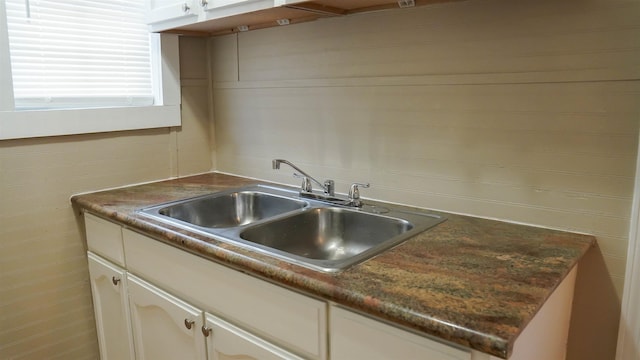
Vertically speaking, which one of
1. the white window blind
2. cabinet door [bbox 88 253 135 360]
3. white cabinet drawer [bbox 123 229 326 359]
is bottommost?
cabinet door [bbox 88 253 135 360]

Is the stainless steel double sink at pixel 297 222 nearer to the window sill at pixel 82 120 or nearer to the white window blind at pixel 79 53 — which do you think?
the window sill at pixel 82 120

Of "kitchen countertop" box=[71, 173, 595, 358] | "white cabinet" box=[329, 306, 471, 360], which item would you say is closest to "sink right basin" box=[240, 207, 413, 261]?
"kitchen countertop" box=[71, 173, 595, 358]

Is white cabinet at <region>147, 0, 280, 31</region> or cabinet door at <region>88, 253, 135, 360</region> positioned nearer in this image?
white cabinet at <region>147, 0, 280, 31</region>

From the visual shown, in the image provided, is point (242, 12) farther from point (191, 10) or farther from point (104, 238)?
point (104, 238)

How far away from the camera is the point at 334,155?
1.80 metres

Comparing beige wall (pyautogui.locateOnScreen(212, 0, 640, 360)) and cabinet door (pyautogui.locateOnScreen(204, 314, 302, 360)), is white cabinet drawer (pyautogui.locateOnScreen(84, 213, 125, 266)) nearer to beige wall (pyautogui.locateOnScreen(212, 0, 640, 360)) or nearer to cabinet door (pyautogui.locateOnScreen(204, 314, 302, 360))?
cabinet door (pyautogui.locateOnScreen(204, 314, 302, 360))

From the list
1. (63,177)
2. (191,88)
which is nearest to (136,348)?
(63,177)

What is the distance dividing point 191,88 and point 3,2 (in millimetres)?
791

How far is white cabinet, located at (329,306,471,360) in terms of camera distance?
85 cm

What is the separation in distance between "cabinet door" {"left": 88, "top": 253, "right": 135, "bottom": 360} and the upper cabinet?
0.98 meters

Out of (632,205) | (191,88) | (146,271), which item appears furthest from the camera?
(191,88)

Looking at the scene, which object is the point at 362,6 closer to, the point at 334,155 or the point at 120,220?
the point at 334,155

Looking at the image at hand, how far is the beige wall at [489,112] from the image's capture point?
1.21 m

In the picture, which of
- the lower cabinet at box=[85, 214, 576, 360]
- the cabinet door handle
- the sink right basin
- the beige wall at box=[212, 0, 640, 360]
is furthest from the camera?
the sink right basin
